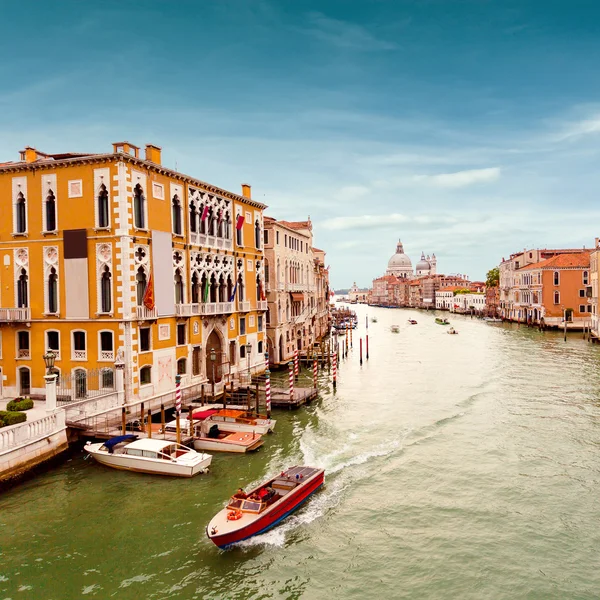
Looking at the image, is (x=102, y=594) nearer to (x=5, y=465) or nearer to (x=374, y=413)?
(x=5, y=465)

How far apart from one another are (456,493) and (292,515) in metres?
5.04

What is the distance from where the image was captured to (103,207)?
22562 mm

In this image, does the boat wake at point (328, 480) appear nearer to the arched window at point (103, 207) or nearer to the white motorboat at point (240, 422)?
the white motorboat at point (240, 422)

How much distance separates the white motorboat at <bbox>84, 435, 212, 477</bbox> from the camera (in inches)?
679

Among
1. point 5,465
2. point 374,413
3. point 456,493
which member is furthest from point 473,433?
point 5,465

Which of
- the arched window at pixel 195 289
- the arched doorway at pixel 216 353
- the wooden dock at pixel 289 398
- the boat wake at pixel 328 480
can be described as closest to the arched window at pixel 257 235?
the arched doorway at pixel 216 353

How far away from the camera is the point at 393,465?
18562mm

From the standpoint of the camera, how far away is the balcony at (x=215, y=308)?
2747 cm

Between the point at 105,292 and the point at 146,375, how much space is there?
389 cm

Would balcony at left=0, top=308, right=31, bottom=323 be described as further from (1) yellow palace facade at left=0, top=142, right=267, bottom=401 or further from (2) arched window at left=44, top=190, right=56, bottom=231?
(2) arched window at left=44, top=190, right=56, bottom=231

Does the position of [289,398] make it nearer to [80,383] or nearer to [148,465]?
[80,383]

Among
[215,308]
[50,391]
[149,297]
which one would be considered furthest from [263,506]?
[215,308]

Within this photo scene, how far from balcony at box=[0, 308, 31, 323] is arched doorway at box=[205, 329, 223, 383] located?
28.7ft

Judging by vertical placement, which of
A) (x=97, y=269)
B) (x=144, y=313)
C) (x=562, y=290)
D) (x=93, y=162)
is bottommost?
(x=144, y=313)
